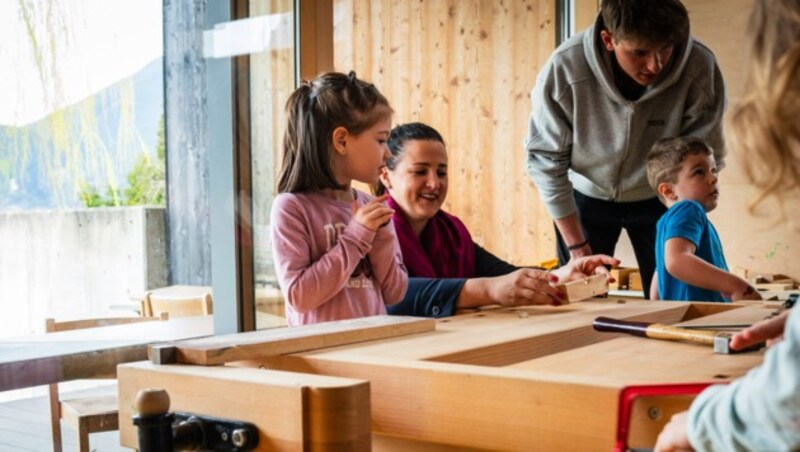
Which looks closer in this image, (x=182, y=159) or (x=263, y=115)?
(x=263, y=115)

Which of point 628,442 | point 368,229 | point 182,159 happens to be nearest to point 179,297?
point 182,159

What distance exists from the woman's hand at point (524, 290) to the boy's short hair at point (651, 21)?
3.26ft

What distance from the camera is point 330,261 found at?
1808 mm

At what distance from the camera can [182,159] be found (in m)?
5.10

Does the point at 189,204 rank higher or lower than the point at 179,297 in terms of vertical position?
higher

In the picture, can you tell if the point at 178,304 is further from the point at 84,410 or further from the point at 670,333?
the point at 670,333

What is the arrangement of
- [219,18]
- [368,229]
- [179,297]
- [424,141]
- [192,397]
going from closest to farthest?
[192,397]
[368,229]
[424,141]
[219,18]
[179,297]

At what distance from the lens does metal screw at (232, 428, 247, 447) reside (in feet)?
2.95

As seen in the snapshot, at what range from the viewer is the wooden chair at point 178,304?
4.22 meters

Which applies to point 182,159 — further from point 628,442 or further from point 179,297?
point 628,442

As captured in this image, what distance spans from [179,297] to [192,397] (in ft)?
11.5

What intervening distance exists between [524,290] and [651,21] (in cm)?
106

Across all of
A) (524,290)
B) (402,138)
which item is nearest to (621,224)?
(402,138)

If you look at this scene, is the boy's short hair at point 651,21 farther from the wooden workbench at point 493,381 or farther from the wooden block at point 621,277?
the wooden block at point 621,277
